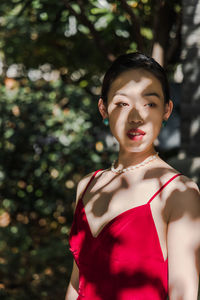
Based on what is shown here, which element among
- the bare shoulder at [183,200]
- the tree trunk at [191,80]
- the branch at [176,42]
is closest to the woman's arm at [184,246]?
the bare shoulder at [183,200]

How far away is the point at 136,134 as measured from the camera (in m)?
1.82

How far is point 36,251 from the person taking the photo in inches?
224

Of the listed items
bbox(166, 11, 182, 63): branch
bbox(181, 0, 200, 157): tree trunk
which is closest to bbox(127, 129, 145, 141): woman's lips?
bbox(181, 0, 200, 157): tree trunk

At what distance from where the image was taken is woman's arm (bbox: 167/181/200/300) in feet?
5.14

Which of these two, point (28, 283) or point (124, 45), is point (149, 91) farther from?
point (124, 45)

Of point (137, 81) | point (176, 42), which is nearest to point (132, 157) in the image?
point (137, 81)

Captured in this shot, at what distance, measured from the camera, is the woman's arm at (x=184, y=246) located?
1.57m

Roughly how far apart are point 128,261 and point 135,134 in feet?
1.88

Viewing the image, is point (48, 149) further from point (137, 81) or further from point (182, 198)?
point (182, 198)

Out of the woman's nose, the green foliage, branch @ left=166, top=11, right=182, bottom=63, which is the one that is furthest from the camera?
the green foliage

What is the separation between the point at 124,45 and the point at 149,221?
525 cm

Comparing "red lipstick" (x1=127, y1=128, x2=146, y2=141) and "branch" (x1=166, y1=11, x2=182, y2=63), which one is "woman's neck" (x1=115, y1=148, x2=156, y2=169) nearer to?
"red lipstick" (x1=127, y1=128, x2=146, y2=141)

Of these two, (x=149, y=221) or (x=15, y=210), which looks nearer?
(x=149, y=221)

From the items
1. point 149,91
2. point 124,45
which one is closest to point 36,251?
point 124,45
